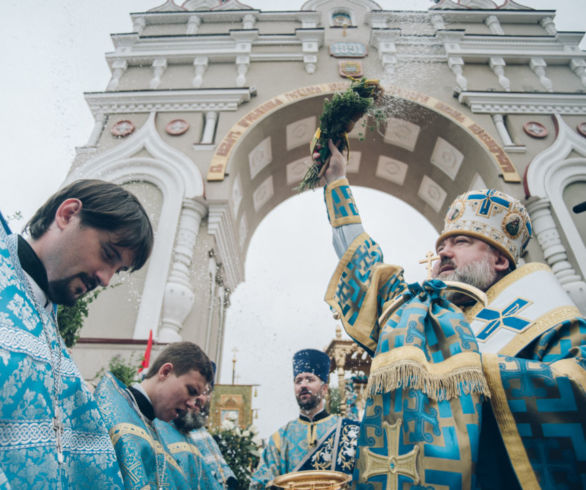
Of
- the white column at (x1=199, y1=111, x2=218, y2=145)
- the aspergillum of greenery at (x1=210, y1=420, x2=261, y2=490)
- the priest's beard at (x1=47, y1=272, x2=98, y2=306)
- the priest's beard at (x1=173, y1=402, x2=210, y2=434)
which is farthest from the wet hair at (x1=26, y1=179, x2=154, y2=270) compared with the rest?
the white column at (x1=199, y1=111, x2=218, y2=145)

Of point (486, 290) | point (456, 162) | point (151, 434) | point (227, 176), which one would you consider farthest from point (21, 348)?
point (456, 162)

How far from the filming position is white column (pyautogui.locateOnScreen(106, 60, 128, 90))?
9.12 meters

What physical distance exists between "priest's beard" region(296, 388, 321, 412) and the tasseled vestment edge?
2756 mm

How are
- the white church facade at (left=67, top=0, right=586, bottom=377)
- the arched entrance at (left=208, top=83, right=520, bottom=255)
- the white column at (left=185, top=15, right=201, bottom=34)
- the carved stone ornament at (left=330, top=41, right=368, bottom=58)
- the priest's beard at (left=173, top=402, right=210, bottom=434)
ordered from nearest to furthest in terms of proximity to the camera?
the priest's beard at (left=173, top=402, right=210, bottom=434) → the white church facade at (left=67, top=0, right=586, bottom=377) → the arched entrance at (left=208, top=83, right=520, bottom=255) → the carved stone ornament at (left=330, top=41, right=368, bottom=58) → the white column at (left=185, top=15, right=201, bottom=34)

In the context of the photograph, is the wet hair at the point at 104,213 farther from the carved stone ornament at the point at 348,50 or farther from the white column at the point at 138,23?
the white column at the point at 138,23

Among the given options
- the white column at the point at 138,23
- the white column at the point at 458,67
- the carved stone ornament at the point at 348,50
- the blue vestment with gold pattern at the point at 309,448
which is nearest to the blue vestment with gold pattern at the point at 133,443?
the blue vestment with gold pattern at the point at 309,448

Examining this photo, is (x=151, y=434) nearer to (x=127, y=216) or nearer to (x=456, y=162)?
(x=127, y=216)

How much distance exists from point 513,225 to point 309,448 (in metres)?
2.49

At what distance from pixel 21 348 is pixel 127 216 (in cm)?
53

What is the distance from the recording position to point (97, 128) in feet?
27.7

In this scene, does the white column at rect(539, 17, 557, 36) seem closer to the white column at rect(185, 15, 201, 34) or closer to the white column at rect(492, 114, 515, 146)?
the white column at rect(492, 114, 515, 146)

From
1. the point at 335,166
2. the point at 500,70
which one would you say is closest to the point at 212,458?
the point at 335,166

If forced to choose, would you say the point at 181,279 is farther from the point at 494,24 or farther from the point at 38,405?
the point at 494,24

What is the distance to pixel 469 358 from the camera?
1.10 metres
